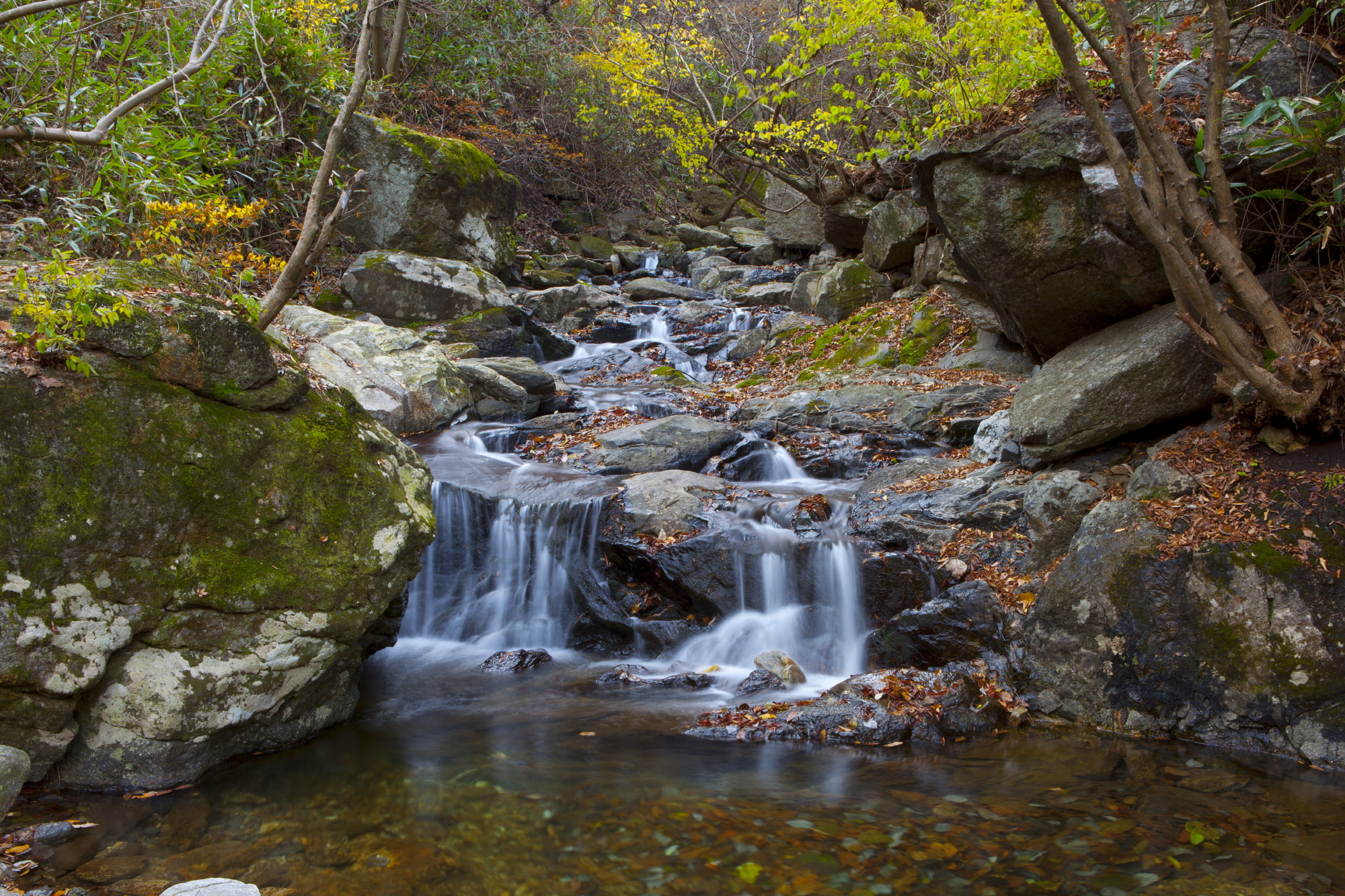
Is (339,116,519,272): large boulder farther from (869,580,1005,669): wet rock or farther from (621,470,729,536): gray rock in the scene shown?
(869,580,1005,669): wet rock

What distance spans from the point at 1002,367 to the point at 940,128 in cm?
421

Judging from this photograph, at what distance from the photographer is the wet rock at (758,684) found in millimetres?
5816

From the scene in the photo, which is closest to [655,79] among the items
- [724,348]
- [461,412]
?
[724,348]

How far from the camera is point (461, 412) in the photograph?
10492 millimetres

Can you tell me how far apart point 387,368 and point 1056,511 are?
7.93 m

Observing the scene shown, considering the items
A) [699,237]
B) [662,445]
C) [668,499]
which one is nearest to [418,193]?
[662,445]

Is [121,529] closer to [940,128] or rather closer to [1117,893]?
[1117,893]

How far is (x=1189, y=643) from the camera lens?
15.7ft

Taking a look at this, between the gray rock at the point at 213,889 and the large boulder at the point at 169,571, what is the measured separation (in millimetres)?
1248

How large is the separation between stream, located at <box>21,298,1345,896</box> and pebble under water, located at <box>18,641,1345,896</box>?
0.04 ft

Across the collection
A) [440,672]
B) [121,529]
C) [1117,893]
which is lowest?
[1117,893]

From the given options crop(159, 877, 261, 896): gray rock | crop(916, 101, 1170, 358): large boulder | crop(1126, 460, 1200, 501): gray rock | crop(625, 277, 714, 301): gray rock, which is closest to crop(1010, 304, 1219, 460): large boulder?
crop(916, 101, 1170, 358): large boulder

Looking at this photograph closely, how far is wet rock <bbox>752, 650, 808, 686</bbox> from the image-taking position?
5961 mm

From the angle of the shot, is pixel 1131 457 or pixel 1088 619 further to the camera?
pixel 1131 457
